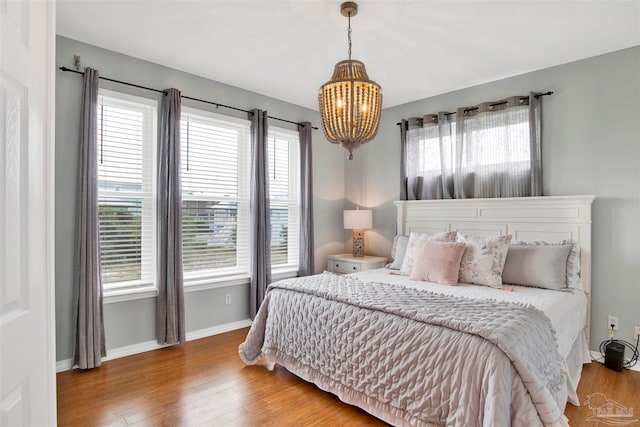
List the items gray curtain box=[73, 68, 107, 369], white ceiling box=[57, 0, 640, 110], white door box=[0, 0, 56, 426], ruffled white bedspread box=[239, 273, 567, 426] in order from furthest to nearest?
1. gray curtain box=[73, 68, 107, 369]
2. white ceiling box=[57, 0, 640, 110]
3. ruffled white bedspread box=[239, 273, 567, 426]
4. white door box=[0, 0, 56, 426]

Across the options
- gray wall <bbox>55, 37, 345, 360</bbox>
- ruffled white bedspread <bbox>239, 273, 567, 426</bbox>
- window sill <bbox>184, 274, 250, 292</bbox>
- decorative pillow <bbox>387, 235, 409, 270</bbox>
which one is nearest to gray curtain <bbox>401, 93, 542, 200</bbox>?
decorative pillow <bbox>387, 235, 409, 270</bbox>

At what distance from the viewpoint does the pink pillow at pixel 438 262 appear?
9.59 ft

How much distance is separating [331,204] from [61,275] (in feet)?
9.92

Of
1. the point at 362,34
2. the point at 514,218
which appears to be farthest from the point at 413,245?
the point at 362,34

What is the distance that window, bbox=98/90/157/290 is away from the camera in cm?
302

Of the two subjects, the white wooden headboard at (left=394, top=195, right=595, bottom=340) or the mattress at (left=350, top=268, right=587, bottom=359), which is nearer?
the mattress at (left=350, top=268, right=587, bottom=359)

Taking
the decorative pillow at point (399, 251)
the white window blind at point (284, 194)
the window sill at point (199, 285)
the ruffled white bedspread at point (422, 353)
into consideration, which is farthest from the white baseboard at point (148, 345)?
the decorative pillow at point (399, 251)

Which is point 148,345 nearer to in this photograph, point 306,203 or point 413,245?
point 306,203

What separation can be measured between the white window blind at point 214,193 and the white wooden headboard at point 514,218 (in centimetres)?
183

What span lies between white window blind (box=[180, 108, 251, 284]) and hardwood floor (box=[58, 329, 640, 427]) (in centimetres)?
98

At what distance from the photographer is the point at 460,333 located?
183 centimetres

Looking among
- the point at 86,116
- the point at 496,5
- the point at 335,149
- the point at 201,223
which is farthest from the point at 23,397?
the point at 335,149

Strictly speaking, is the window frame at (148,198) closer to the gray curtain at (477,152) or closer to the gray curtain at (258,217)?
the gray curtain at (258,217)

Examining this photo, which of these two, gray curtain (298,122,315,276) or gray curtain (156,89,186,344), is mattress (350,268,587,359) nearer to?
gray curtain (298,122,315,276)
